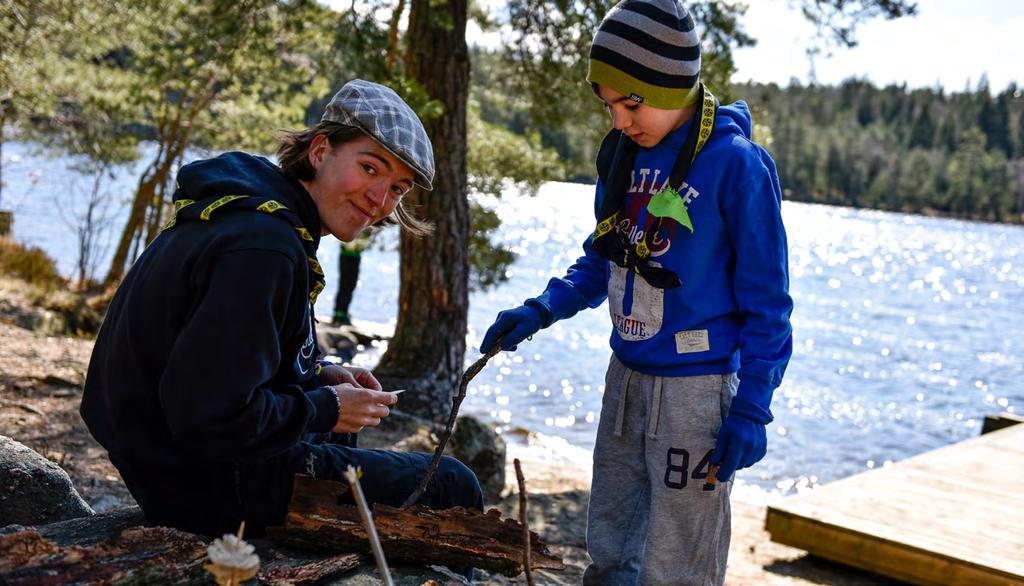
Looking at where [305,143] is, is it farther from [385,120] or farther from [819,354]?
[819,354]

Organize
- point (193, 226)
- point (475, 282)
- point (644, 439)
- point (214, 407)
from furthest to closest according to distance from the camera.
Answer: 1. point (475, 282)
2. point (644, 439)
3. point (193, 226)
4. point (214, 407)

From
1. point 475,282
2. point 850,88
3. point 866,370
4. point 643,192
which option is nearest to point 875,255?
point 866,370

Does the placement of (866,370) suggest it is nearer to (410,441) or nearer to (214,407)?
(410,441)

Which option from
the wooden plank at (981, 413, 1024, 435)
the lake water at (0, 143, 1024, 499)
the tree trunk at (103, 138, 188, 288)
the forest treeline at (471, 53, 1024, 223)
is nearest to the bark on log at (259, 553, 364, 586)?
the lake water at (0, 143, 1024, 499)

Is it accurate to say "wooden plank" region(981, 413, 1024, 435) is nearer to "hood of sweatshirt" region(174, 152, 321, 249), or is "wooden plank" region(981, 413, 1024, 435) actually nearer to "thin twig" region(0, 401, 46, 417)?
"thin twig" region(0, 401, 46, 417)

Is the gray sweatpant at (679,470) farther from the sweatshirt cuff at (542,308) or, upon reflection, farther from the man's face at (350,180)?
the man's face at (350,180)

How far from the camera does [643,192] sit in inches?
106

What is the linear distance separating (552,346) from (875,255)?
42.0 meters

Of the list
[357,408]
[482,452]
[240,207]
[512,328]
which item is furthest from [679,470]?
[482,452]

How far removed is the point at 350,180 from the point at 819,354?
773 inches

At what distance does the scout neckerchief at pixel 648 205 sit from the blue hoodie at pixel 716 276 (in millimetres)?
24

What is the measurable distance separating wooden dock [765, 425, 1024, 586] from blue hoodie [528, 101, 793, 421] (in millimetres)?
3124

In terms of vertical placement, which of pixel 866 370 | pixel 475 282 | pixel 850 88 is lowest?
pixel 866 370

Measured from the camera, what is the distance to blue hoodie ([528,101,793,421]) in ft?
8.06
